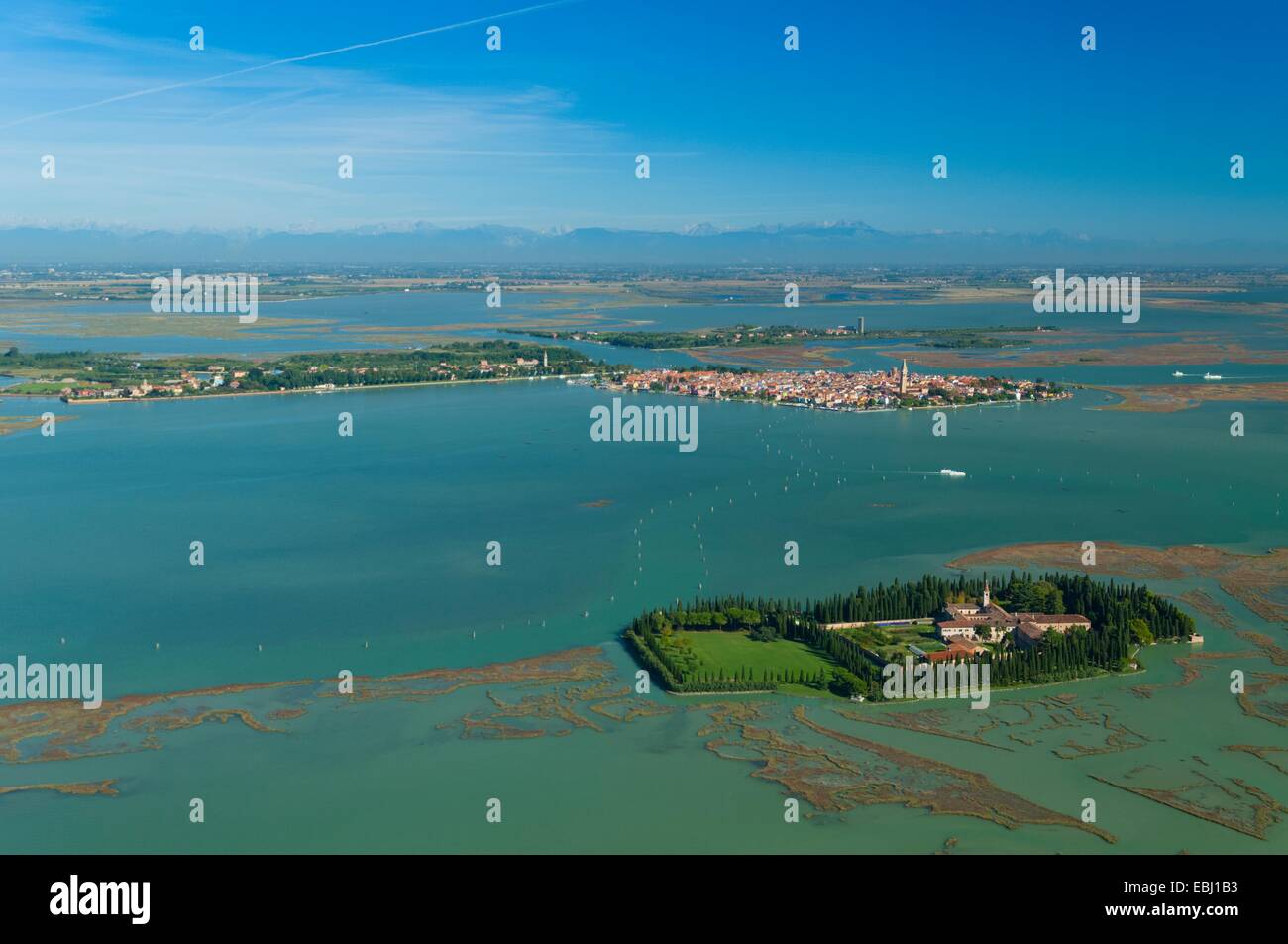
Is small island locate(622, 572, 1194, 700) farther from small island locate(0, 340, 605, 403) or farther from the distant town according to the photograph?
small island locate(0, 340, 605, 403)

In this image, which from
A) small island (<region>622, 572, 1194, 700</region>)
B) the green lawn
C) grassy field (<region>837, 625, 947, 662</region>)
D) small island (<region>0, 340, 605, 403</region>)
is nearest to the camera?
small island (<region>622, 572, 1194, 700</region>)

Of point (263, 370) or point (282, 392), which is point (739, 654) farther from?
point (263, 370)

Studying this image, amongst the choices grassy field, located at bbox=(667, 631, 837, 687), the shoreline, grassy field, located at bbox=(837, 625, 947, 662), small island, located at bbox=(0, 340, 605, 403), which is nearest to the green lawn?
grassy field, located at bbox=(667, 631, 837, 687)

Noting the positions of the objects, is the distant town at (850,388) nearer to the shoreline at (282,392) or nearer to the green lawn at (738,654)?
the shoreline at (282,392)

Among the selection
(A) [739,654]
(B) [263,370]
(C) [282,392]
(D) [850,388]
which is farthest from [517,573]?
(B) [263,370]

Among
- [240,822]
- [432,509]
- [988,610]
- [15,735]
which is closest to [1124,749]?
[988,610]

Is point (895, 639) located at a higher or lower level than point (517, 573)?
lower
